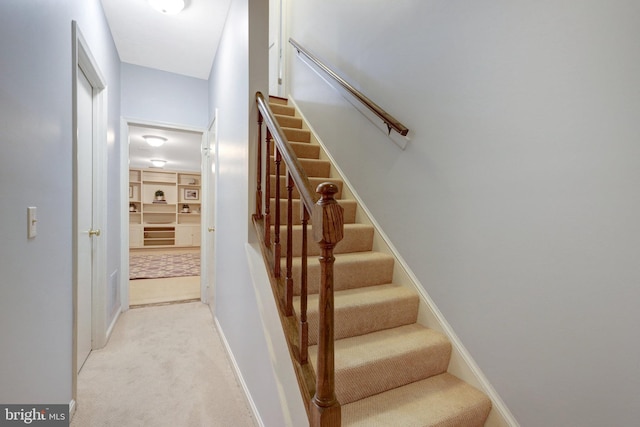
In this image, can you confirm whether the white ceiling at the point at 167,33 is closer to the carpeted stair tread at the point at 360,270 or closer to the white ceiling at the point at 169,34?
the white ceiling at the point at 169,34

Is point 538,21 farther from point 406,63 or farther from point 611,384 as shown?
point 611,384

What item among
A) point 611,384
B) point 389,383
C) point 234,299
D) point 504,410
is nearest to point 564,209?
point 611,384

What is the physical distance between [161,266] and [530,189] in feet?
21.3

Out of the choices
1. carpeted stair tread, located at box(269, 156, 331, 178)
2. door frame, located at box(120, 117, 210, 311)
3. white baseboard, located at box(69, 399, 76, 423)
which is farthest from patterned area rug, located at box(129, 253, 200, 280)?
carpeted stair tread, located at box(269, 156, 331, 178)

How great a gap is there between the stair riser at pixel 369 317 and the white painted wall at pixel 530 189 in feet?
0.62

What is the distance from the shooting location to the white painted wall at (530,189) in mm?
995

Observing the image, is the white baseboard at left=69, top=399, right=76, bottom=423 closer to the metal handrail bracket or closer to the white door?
the white door

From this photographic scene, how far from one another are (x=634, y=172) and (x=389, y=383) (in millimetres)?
1271

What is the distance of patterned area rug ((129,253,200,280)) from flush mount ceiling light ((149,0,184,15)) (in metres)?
4.10

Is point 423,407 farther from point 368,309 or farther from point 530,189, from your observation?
point 530,189

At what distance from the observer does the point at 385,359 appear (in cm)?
136

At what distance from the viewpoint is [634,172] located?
0.96 meters

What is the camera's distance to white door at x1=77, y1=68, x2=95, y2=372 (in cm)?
207

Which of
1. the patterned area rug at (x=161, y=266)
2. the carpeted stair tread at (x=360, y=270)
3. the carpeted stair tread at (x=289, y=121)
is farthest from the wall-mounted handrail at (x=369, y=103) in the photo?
the patterned area rug at (x=161, y=266)
